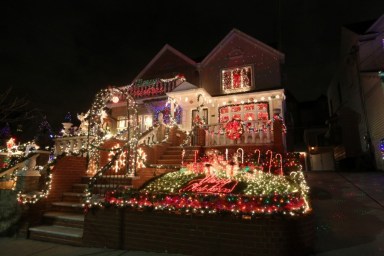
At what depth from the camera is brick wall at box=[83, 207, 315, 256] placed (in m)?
4.89

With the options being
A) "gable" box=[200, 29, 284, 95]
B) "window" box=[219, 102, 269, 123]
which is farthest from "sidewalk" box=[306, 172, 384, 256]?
"gable" box=[200, 29, 284, 95]

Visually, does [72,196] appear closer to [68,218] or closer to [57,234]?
[68,218]

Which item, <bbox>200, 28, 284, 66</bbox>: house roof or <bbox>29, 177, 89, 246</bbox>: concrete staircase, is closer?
<bbox>29, 177, 89, 246</bbox>: concrete staircase

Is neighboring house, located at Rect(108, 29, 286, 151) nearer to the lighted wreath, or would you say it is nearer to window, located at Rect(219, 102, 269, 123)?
window, located at Rect(219, 102, 269, 123)

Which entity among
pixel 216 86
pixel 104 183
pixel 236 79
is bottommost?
pixel 104 183

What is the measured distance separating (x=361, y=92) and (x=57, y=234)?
17.1 meters

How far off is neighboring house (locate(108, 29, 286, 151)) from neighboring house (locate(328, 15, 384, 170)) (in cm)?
469

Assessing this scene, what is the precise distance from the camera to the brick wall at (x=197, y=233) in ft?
16.0

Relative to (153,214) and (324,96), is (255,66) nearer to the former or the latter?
(153,214)

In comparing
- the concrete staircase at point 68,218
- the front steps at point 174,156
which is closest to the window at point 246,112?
the front steps at point 174,156

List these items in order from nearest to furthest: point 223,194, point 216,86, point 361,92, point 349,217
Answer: point 223,194 < point 349,217 < point 361,92 < point 216,86

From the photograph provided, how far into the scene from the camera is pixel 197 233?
543cm

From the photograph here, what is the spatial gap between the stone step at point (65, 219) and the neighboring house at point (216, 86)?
7528 millimetres

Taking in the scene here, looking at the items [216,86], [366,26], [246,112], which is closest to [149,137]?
[246,112]
